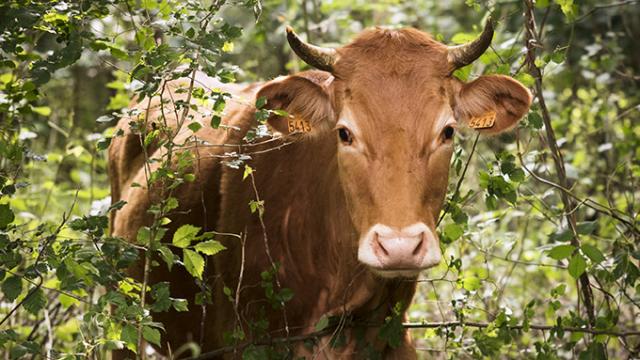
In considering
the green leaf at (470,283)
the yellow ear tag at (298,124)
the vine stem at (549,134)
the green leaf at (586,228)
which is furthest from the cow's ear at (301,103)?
the green leaf at (586,228)

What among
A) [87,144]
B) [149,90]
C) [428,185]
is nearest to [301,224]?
[428,185]

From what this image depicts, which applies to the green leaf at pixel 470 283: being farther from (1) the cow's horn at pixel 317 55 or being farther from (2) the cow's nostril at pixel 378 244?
(1) the cow's horn at pixel 317 55

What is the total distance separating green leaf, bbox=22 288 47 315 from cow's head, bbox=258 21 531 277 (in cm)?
137

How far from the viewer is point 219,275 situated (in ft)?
17.7

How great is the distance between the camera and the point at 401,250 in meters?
4.24

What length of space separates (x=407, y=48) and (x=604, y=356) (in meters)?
1.89

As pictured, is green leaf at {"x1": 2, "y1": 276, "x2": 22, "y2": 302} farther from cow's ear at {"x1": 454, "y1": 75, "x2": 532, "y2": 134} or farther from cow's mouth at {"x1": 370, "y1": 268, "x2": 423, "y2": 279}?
cow's ear at {"x1": 454, "y1": 75, "x2": 532, "y2": 134}

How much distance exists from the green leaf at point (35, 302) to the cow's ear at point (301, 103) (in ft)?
4.88

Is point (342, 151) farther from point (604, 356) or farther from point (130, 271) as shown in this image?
point (130, 271)

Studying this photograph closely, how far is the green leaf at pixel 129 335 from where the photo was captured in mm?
4148

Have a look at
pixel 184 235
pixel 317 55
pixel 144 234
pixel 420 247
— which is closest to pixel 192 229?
pixel 184 235

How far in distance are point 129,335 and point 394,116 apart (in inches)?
60.9

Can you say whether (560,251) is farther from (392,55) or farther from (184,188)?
(184,188)

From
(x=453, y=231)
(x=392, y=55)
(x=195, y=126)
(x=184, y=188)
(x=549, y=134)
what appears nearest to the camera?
(x=195, y=126)
